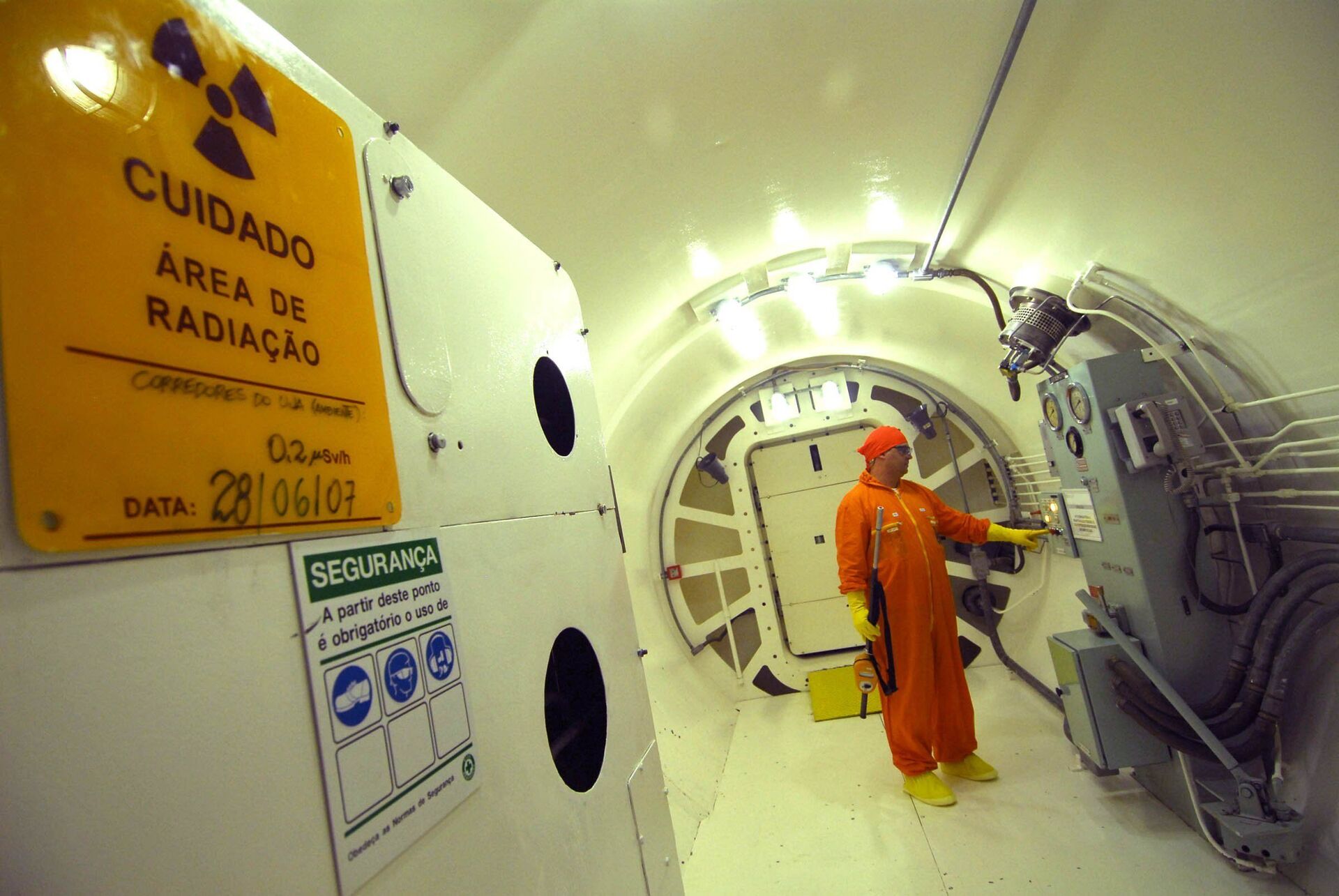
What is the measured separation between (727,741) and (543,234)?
12.0ft

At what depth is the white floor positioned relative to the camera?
7.40ft

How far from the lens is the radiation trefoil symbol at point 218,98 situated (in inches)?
25.4

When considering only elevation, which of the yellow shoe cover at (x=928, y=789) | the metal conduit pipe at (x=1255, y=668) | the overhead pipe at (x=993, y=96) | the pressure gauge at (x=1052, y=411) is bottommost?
the yellow shoe cover at (x=928, y=789)

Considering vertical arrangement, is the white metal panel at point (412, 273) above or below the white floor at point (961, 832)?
above

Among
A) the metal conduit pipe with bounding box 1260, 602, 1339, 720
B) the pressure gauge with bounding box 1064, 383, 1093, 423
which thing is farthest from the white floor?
the pressure gauge with bounding box 1064, 383, 1093, 423

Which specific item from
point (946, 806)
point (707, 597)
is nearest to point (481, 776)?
point (946, 806)

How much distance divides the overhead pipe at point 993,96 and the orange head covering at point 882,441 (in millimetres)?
1110

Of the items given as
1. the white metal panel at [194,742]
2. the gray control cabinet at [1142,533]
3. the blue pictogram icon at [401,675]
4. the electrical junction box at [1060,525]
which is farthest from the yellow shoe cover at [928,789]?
the blue pictogram icon at [401,675]

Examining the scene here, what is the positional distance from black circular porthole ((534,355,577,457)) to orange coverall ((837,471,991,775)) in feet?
7.45

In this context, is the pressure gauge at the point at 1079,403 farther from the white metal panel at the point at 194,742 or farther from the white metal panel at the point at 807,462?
the white metal panel at the point at 194,742

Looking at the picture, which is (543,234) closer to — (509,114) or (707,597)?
(509,114)

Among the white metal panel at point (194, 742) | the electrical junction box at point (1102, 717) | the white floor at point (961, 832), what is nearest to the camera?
the white metal panel at point (194, 742)

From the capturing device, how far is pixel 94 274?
0.53 meters

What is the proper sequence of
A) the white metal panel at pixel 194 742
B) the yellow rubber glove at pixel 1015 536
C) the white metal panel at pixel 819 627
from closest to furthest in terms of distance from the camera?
the white metal panel at pixel 194 742
the yellow rubber glove at pixel 1015 536
the white metal panel at pixel 819 627
